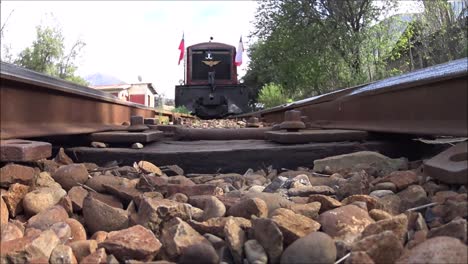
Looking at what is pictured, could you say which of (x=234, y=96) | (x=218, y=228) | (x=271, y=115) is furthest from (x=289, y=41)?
(x=218, y=228)

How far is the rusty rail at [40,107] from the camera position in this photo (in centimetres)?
266

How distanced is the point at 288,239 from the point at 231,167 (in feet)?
5.03

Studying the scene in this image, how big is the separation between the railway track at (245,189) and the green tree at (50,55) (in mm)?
39946

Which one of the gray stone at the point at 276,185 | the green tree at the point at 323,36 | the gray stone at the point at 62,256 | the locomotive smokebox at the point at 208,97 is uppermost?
→ the green tree at the point at 323,36

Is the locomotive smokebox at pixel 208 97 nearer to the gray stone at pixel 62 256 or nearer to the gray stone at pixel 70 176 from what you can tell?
the gray stone at pixel 70 176

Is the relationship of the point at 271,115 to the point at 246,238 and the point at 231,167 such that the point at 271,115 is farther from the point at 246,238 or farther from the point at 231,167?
the point at 246,238

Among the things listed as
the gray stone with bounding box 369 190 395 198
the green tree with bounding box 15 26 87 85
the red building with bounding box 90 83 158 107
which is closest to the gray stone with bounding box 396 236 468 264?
the gray stone with bounding box 369 190 395 198

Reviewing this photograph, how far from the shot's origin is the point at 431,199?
1.90m

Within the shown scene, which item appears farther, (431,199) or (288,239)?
(431,199)

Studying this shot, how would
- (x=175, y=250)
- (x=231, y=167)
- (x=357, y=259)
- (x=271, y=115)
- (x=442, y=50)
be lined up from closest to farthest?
(x=357, y=259) → (x=175, y=250) → (x=231, y=167) → (x=271, y=115) → (x=442, y=50)

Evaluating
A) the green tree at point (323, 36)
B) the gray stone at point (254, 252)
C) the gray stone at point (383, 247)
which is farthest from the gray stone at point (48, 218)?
the green tree at point (323, 36)

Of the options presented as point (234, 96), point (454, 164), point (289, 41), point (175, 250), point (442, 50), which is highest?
point (289, 41)

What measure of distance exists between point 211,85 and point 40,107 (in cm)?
1135

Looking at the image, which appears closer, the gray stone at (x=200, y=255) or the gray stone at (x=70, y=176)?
the gray stone at (x=200, y=255)
